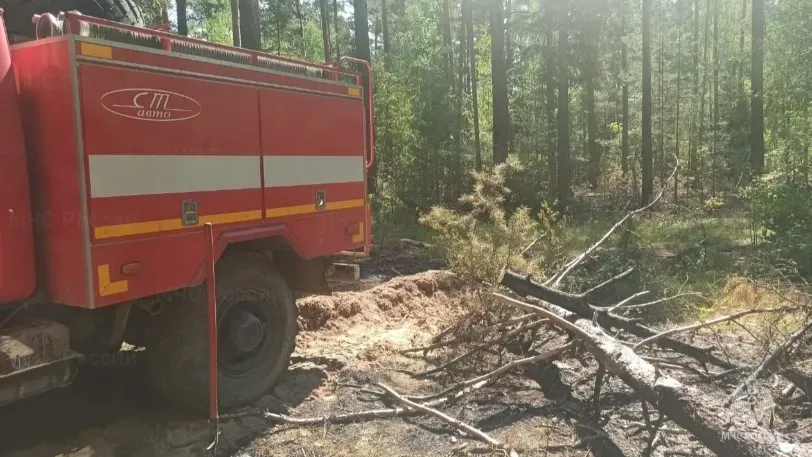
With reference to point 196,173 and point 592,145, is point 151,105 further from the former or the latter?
point 592,145

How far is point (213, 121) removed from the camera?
4562mm

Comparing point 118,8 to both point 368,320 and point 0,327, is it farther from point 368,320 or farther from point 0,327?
point 368,320

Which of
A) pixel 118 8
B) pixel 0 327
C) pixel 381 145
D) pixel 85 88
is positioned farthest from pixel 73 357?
pixel 381 145

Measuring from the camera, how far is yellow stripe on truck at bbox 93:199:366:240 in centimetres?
388

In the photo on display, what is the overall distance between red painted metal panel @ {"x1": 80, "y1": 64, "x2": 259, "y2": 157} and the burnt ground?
214 centimetres

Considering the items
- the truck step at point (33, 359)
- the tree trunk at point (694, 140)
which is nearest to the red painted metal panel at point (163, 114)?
the truck step at point (33, 359)

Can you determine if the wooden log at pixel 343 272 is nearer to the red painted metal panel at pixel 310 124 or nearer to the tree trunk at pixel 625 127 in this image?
Result: the red painted metal panel at pixel 310 124

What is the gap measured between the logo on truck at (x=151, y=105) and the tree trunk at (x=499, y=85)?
1370 centimetres

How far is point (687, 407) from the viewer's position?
379 cm

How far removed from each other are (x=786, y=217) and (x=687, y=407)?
794 cm

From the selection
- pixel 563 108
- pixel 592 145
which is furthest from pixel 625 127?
pixel 563 108

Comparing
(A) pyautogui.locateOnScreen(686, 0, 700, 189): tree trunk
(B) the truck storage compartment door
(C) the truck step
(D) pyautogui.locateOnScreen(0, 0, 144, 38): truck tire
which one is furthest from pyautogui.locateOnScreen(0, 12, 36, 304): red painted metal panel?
(A) pyautogui.locateOnScreen(686, 0, 700, 189): tree trunk

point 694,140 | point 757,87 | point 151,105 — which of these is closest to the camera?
point 151,105

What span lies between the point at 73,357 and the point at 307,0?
108 feet
